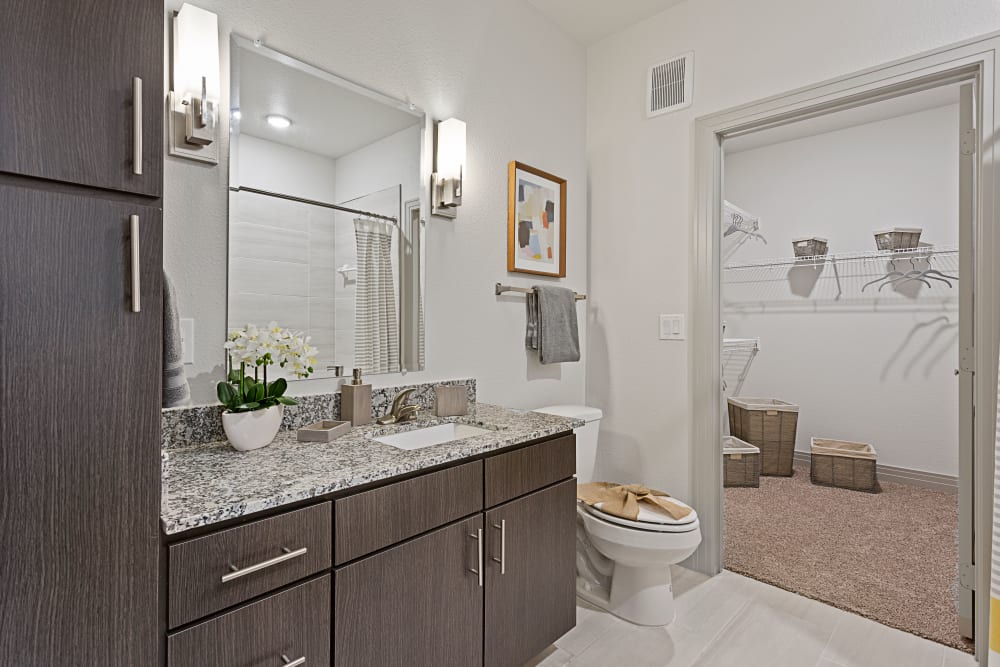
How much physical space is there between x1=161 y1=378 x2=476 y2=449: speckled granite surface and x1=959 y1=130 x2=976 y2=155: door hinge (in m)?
1.99

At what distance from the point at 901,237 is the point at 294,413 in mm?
3824

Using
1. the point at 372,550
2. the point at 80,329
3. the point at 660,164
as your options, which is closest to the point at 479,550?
the point at 372,550

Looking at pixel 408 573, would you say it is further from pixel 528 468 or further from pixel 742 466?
pixel 742 466

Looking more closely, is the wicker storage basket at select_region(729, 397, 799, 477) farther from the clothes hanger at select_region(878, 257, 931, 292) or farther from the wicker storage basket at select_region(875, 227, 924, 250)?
the wicker storage basket at select_region(875, 227, 924, 250)

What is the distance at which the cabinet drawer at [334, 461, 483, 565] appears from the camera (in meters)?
1.11

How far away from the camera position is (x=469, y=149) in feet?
7.09

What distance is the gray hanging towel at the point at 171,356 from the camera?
1.08 meters

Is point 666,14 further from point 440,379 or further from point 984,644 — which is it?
point 984,644

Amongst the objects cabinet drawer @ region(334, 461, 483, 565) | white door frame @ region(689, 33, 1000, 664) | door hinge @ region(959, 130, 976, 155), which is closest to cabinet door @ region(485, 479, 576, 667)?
cabinet drawer @ region(334, 461, 483, 565)

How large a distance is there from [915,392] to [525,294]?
304 cm

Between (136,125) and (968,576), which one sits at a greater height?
(136,125)

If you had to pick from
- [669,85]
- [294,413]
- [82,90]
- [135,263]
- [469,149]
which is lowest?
[294,413]

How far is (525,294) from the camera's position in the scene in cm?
243

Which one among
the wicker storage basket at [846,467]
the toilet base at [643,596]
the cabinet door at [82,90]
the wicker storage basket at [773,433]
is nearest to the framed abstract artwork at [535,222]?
the toilet base at [643,596]
